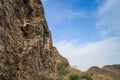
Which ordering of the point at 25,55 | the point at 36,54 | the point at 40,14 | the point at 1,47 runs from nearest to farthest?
the point at 1,47, the point at 25,55, the point at 36,54, the point at 40,14

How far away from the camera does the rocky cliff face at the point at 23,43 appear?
24.4m

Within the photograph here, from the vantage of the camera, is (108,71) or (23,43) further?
(108,71)

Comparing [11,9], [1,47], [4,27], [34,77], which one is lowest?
[34,77]

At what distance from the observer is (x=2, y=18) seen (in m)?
24.9

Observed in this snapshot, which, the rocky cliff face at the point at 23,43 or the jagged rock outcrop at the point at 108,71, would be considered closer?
the rocky cliff face at the point at 23,43

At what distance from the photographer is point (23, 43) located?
2767cm

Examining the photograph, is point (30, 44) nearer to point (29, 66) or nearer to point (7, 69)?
point (29, 66)

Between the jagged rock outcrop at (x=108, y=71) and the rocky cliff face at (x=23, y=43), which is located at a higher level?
the jagged rock outcrop at (x=108, y=71)

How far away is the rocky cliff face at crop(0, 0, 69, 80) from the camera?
2442 cm

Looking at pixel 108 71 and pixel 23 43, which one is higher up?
pixel 108 71

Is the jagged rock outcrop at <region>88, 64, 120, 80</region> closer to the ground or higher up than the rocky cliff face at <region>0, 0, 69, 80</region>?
higher up

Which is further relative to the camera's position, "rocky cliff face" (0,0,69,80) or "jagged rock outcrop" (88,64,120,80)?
"jagged rock outcrop" (88,64,120,80)

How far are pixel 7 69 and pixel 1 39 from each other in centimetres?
241

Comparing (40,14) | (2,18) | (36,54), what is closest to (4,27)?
(2,18)
